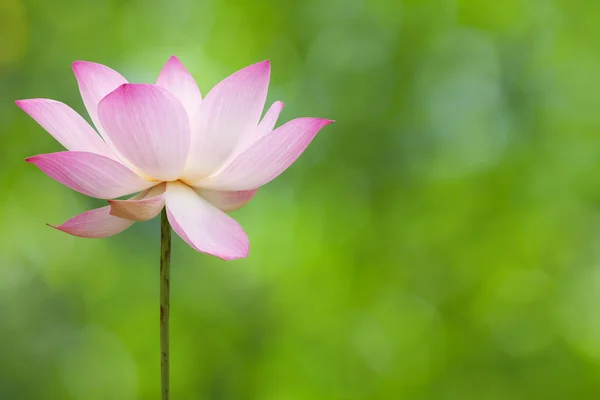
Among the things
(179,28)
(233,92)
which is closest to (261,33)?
(179,28)

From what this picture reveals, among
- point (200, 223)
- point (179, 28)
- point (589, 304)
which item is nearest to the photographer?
point (200, 223)

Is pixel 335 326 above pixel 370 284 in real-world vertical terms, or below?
below

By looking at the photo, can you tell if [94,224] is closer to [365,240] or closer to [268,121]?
[268,121]

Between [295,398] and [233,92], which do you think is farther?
[295,398]

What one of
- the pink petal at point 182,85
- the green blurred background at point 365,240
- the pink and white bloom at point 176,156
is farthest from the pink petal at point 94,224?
the green blurred background at point 365,240

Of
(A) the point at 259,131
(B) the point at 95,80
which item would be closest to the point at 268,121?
(A) the point at 259,131

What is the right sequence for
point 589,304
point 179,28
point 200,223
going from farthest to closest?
1. point 179,28
2. point 589,304
3. point 200,223

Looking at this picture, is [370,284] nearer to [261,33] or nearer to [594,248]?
[594,248]

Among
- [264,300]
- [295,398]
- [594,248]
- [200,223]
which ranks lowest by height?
[295,398]
